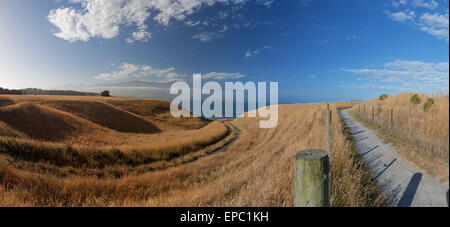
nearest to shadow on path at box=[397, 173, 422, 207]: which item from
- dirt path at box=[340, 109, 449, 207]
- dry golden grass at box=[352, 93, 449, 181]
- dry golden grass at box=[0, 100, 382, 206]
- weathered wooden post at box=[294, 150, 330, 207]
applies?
dirt path at box=[340, 109, 449, 207]

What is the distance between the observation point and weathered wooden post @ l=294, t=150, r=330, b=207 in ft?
6.38

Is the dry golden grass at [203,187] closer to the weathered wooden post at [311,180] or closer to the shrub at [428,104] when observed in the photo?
the weathered wooden post at [311,180]

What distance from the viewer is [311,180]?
1954 mm

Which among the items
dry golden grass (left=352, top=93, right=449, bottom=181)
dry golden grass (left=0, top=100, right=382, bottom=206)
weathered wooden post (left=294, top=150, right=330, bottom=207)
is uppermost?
dry golden grass (left=352, top=93, right=449, bottom=181)

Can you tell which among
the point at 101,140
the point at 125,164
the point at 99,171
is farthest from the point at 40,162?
the point at 101,140

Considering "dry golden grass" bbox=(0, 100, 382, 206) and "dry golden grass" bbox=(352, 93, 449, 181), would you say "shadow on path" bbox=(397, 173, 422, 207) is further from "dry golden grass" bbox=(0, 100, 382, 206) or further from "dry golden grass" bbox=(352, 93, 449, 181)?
"dry golden grass" bbox=(352, 93, 449, 181)

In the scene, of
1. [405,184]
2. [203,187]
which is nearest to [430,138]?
[405,184]

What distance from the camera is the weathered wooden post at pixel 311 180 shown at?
194cm

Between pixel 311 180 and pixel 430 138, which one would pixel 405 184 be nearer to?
pixel 430 138

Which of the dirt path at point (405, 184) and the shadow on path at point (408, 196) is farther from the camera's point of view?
the shadow on path at point (408, 196)

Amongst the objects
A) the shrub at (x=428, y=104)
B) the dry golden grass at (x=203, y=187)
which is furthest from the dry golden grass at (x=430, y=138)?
the dry golden grass at (x=203, y=187)

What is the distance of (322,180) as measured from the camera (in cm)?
195

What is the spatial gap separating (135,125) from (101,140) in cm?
1532
